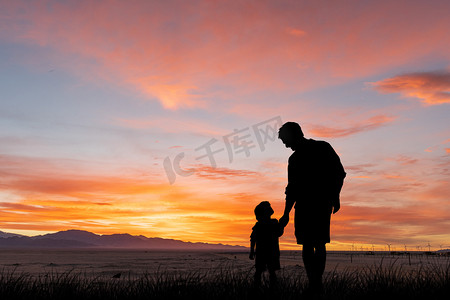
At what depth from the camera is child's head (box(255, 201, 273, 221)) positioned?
7177 mm

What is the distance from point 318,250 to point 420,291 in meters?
1.77

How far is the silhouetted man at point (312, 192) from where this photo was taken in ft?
16.7

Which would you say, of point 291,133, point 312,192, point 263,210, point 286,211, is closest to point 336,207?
point 312,192

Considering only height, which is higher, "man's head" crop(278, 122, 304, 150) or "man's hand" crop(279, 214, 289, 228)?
"man's head" crop(278, 122, 304, 150)

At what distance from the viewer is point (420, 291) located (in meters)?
5.55

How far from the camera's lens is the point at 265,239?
7.08 metres

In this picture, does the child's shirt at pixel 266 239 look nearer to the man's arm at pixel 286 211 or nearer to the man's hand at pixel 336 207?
the man's arm at pixel 286 211

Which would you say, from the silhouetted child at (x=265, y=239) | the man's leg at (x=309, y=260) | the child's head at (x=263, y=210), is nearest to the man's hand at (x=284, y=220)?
the man's leg at (x=309, y=260)

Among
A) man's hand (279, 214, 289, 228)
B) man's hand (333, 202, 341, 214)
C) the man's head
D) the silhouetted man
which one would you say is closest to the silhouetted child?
man's hand (279, 214, 289, 228)

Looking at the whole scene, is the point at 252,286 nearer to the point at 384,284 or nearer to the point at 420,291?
the point at 384,284

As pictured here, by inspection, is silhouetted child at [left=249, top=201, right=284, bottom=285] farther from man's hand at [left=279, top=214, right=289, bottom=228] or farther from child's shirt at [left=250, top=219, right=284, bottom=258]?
man's hand at [left=279, top=214, right=289, bottom=228]

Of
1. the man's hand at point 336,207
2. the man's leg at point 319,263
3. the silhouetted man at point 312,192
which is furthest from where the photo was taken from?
the man's hand at point 336,207

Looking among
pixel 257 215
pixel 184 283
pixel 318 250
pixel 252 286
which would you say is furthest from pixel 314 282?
pixel 257 215

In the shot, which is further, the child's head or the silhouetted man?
the child's head
